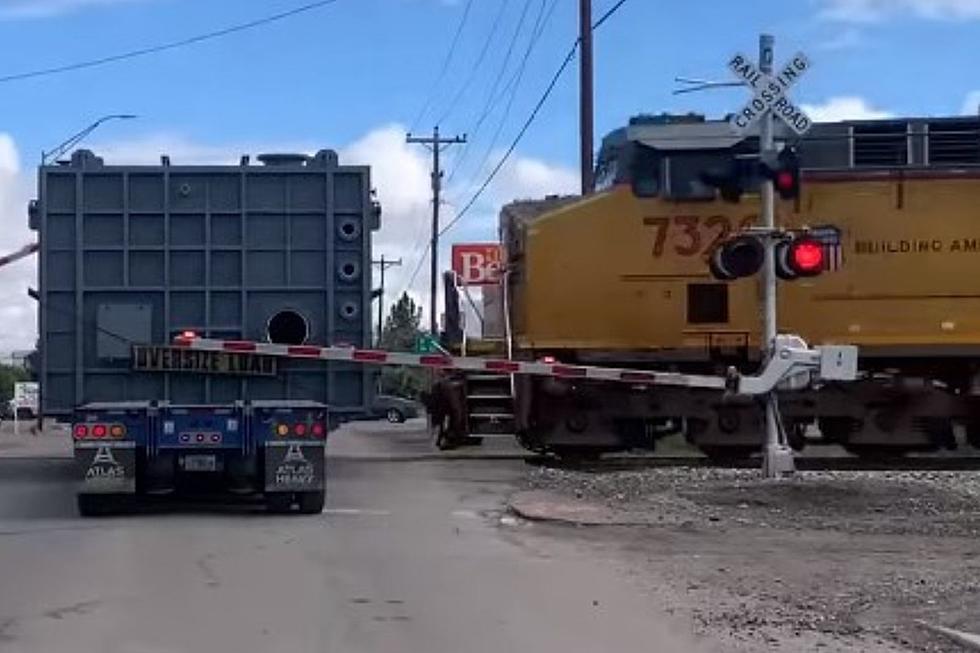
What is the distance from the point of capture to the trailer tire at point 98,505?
16031 mm

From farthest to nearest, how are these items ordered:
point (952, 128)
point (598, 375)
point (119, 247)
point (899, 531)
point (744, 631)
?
point (952, 128) < point (598, 375) < point (119, 247) < point (899, 531) < point (744, 631)

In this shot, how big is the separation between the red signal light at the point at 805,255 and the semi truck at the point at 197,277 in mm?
4919

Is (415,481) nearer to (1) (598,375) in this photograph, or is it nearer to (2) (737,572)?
(1) (598,375)

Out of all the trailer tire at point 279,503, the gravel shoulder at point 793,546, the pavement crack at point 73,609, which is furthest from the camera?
the trailer tire at point 279,503

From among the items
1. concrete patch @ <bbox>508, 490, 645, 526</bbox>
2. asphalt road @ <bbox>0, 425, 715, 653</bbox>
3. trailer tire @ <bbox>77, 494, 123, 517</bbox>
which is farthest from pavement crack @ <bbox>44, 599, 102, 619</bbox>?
concrete patch @ <bbox>508, 490, 645, 526</bbox>

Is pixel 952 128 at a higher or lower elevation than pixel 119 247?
higher

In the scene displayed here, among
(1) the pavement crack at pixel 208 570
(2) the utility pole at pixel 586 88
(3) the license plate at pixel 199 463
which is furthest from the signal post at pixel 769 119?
(2) the utility pole at pixel 586 88

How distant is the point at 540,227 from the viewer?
23062 millimetres

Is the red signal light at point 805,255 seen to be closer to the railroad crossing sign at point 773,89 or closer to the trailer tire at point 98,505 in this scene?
the railroad crossing sign at point 773,89

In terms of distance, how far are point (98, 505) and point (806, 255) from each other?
8.36 meters

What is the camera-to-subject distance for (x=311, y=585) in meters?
11.4

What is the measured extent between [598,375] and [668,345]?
2.15 meters

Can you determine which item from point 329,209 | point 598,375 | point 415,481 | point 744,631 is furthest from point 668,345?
point 744,631

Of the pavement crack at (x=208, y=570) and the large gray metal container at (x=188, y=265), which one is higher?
the large gray metal container at (x=188, y=265)
